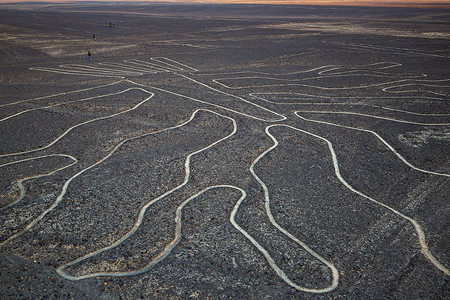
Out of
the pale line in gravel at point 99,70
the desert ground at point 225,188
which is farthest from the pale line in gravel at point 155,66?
the desert ground at point 225,188

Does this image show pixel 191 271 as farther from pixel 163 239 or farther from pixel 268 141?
pixel 268 141

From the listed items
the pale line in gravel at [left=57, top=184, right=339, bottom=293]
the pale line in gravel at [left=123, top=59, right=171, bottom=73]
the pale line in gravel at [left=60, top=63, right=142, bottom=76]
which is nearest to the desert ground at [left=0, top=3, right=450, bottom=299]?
the pale line in gravel at [left=57, top=184, right=339, bottom=293]

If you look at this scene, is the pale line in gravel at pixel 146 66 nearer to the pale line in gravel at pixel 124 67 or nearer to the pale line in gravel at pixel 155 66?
the pale line in gravel at pixel 155 66

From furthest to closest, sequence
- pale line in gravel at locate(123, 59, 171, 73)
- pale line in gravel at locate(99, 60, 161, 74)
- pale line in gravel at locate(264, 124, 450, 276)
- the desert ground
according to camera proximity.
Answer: pale line in gravel at locate(123, 59, 171, 73)
pale line in gravel at locate(99, 60, 161, 74)
pale line in gravel at locate(264, 124, 450, 276)
the desert ground

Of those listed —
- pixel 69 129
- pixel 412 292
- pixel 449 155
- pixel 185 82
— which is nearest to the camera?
pixel 412 292

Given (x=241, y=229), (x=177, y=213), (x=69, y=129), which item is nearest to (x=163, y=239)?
(x=177, y=213)

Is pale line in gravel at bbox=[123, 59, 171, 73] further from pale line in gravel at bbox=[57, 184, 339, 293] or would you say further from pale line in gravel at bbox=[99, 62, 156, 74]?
pale line in gravel at bbox=[57, 184, 339, 293]

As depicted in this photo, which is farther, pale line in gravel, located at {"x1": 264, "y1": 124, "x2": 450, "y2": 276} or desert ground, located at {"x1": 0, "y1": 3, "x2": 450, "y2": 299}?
pale line in gravel, located at {"x1": 264, "y1": 124, "x2": 450, "y2": 276}

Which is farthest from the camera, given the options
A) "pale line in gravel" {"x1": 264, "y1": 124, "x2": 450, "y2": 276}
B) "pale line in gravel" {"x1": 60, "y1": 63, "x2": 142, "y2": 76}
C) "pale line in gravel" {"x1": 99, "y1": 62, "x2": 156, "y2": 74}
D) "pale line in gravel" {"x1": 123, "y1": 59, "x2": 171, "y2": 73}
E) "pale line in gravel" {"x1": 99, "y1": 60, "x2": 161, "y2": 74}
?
"pale line in gravel" {"x1": 123, "y1": 59, "x2": 171, "y2": 73}

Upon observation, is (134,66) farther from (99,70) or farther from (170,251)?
(170,251)

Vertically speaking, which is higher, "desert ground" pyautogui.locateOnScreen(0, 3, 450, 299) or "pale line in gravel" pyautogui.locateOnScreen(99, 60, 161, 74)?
"pale line in gravel" pyautogui.locateOnScreen(99, 60, 161, 74)
